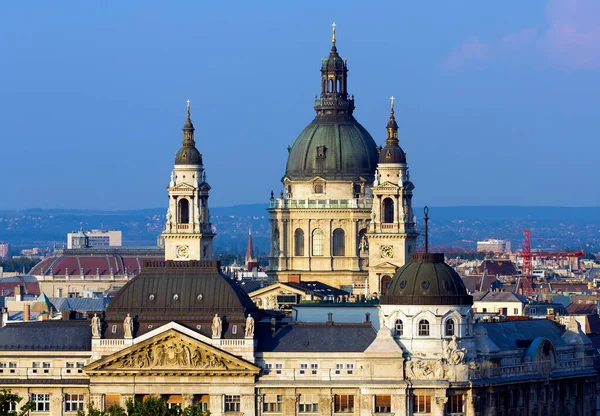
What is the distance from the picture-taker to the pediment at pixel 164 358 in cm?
16462

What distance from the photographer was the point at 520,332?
590ft

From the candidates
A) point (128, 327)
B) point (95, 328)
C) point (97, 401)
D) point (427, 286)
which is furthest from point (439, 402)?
point (95, 328)

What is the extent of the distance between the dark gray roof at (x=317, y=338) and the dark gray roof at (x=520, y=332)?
7.77 meters

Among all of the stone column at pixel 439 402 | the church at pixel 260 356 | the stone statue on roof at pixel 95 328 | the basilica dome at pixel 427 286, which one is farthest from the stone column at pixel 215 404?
the stone column at pixel 439 402

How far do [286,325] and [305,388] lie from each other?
231 inches

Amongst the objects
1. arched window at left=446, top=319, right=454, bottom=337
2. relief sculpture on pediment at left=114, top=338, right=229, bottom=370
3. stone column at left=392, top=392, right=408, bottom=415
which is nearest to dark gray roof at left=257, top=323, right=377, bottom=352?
relief sculpture on pediment at left=114, top=338, right=229, bottom=370

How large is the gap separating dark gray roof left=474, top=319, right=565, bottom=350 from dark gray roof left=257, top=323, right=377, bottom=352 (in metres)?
7.77

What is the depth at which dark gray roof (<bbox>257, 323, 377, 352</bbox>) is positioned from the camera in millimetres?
164125

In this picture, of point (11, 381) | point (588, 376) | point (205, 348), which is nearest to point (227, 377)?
point (205, 348)

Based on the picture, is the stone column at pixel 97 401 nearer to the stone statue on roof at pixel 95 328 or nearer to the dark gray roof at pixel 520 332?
the stone statue on roof at pixel 95 328

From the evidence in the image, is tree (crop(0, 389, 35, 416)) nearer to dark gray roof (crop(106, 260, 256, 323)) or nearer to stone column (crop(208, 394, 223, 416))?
stone column (crop(208, 394, 223, 416))

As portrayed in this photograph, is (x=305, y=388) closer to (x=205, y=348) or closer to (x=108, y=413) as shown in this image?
(x=205, y=348)

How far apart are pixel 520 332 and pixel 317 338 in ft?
64.9

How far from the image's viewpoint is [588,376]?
181625 mm
